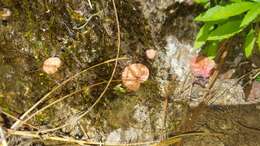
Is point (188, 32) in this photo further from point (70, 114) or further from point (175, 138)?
point (70, 114)

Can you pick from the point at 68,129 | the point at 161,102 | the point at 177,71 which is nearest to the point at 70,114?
the point at 68,129

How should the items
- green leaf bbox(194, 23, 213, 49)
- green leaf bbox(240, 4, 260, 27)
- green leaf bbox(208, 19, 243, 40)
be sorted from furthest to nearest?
green leaf bbox(194, 23, 213, 49) < green leaf bbox(208, 19, 243, 40) < green leaf bbox(240, 4, 260, 27)

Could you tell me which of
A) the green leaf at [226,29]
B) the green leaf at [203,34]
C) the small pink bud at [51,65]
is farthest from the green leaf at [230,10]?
the small pink bud at [51,65]

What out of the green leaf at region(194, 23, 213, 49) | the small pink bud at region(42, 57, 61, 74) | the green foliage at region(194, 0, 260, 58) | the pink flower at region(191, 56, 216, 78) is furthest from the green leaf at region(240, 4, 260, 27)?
the small pink bud at region(42, 57, 61, 74)

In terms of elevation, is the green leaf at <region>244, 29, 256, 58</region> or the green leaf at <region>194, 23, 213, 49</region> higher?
the green leaf at <region>194, 23, 213, 49</region>

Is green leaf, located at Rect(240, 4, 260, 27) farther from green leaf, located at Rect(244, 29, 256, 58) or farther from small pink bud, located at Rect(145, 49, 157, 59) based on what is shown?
small pink bud, located at Rect(145, 49, 157, 59)
